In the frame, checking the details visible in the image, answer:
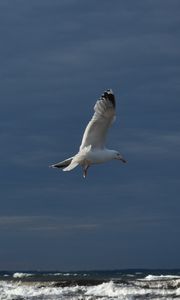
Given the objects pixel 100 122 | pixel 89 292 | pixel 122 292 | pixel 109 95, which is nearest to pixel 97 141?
pixel 100 122

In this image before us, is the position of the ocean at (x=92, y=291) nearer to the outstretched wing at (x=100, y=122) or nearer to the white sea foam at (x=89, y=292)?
the white sea foam at (x=89, y=292)

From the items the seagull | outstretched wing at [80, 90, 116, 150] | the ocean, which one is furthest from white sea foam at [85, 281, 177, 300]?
outstretched wing at [80, 90, 116, 150]

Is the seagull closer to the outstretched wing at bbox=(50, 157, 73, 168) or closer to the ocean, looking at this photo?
the outstretched wing at bbox=(50, 157, 73, 168)

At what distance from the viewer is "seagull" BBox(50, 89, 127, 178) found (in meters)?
21.6

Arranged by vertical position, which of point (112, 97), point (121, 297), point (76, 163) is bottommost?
point (121, 297)

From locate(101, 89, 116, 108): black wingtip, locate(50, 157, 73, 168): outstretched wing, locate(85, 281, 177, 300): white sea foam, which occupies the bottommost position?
locate(85, 281, 177, 300): white sea foam

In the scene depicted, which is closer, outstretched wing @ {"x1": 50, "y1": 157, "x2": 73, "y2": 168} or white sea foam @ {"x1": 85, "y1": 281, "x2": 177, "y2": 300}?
outstretched wing @ {"x1": 50, "y1": 157, "x2": 73, "y2": 168}

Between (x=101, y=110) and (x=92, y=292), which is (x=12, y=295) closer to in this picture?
(x=92, y=292)

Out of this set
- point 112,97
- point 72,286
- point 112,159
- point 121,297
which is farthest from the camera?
point 72,286

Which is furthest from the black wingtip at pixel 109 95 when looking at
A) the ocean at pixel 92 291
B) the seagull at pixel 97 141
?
the ocean at pixel 92 291

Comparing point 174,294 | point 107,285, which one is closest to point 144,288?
point 107,285

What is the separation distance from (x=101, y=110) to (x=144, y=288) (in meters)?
12.5

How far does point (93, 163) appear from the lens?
22.5 meters

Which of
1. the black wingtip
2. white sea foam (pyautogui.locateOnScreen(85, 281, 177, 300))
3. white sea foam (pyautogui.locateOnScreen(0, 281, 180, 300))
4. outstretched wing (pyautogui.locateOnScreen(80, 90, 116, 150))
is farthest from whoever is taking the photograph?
white sea foam (pyautogui.locateOnScreen(85, 281, 177, 300))
